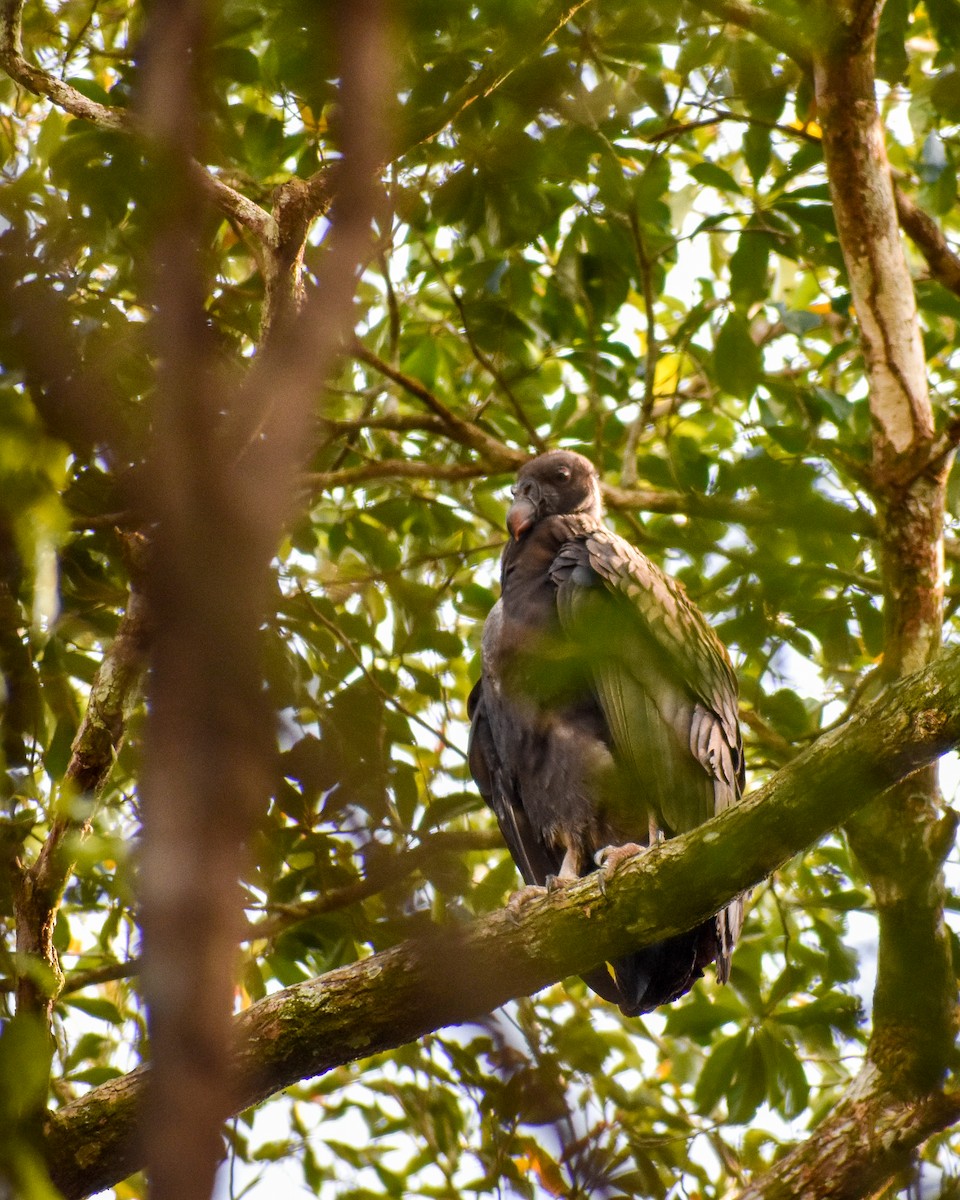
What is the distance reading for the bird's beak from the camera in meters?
4.89

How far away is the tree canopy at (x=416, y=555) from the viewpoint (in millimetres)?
874

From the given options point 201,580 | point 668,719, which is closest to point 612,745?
point 668,719

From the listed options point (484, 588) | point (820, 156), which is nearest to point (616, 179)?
point (820, 156)

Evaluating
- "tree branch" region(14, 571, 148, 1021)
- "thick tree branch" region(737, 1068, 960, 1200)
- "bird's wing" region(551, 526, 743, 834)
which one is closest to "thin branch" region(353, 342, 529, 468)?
"bird's wing" region(551, 526, 743, 834)

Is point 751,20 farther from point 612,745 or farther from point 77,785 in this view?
point 77,785

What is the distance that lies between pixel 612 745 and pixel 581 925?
1.26 m

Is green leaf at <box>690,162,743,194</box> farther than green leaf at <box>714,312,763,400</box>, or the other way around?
green leaf at <box>690,162,743,194</box>

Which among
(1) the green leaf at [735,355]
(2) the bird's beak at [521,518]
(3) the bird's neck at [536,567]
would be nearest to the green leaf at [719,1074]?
(3) the bird's neck at [536,567]

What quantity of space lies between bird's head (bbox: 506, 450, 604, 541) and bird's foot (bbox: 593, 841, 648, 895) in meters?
1.34

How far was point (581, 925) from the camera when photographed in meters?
3.03

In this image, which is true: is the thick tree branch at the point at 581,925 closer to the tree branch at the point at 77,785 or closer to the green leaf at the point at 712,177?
the tree branch at the point at 77,785

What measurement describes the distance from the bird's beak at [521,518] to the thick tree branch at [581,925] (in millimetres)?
1989

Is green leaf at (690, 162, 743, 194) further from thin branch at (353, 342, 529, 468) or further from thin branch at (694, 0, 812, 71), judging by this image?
thin branch at (353, 342, 529, 468)

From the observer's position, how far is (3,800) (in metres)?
1.81
